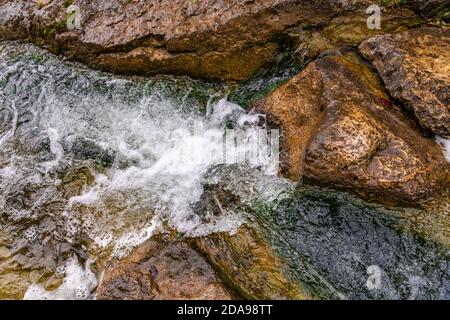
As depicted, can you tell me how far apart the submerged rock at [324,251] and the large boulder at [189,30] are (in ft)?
6.73

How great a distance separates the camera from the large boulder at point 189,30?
5.15 m

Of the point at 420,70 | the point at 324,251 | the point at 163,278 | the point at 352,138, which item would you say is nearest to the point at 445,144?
the point at 420,70

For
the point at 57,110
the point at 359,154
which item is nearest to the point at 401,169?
the point at 359,154

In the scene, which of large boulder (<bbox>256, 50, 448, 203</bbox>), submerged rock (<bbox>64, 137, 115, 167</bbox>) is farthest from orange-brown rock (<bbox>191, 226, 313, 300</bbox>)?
submerged rock (<bbox>64, 137, 115, 167</bbox>)

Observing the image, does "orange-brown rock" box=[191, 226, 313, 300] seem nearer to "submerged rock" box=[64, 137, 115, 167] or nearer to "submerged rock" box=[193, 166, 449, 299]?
"submerged rock" box=[193, 166, 449, 299]

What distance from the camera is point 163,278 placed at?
3822 mm

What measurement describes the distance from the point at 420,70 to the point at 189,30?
2.94 metres

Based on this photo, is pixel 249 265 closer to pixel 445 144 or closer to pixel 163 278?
pixel 163 278

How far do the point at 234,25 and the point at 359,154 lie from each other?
2.44 metres

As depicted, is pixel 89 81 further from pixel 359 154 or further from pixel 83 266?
pixel 359 154

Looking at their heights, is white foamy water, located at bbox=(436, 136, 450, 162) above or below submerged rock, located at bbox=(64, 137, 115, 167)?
above

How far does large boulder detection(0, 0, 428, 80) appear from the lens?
5.15 m

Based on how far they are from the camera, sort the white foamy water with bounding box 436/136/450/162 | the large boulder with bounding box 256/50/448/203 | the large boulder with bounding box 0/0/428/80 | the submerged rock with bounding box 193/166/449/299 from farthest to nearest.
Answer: the large boulder with bounding box 0/0/428/80, the white foamy water with bounding box 436/136/450/162, the large boulder with bounding box 256/50/448/203, the submerged rock with bounding box 193/166/449/299

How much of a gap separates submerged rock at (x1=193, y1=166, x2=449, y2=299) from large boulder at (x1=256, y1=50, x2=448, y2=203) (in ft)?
0.86
